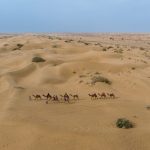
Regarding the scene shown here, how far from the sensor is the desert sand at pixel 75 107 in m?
9.88

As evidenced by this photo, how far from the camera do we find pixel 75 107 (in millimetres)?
13391

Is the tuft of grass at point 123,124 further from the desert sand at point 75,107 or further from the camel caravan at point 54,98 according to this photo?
the camel caravan at point 54,98

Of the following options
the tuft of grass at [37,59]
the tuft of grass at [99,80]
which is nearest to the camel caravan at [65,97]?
the tuft of grass at [99,80]

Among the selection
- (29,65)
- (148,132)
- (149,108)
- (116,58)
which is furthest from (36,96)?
(116,58)

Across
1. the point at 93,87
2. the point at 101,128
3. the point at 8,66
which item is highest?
the point at 101,128

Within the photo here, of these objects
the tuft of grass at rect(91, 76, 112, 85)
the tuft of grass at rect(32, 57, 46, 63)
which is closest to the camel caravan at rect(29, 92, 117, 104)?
the tuft of grass at rect(91, 76, 112, 85)

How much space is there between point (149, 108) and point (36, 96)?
12.9ft

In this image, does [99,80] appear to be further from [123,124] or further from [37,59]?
[37,59]

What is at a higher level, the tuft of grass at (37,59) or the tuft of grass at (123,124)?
the tuft of grass at (123,124)

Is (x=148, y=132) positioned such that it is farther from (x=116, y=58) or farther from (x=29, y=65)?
(x=116, y=58)

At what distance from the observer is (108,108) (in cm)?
1331

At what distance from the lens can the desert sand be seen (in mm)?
9875

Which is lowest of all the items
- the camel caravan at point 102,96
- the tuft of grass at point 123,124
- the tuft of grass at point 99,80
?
the tuft of grass at point 99,80

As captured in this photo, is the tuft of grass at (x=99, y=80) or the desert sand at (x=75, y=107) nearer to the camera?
the desert sand at (x=75, y=107)
